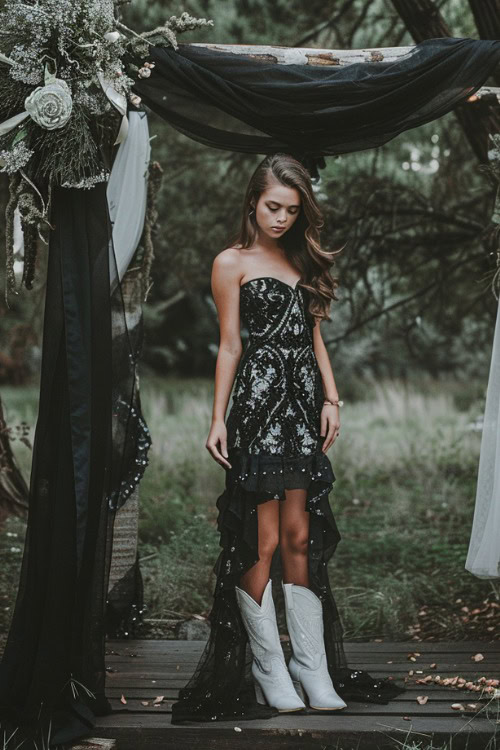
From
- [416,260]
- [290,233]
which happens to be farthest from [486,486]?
[416,260]

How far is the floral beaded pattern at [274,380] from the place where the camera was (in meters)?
3.71

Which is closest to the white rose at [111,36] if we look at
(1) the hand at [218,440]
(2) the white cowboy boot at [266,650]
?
(1) the hand at [218,440]

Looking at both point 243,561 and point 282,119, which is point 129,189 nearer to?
point 282,119

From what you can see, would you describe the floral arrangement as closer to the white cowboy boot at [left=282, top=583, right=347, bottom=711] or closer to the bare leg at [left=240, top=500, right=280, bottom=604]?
the bare leg at [left=240, top=500, right=280, bottom=604]

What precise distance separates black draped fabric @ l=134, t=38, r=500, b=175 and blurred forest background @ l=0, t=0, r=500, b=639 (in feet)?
3.07

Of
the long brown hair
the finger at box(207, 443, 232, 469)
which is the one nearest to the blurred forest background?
the long brown hair

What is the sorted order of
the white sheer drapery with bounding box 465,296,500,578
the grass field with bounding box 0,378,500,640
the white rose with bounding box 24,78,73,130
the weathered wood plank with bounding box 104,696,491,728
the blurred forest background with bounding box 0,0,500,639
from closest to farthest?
1. the white rose with bounding box 24,78,73,130
2. the weathered wood plank with bounding box 104,696,491,728
3. the white sheer drapery with bounding box 465,296,500,578
4. the grass field with bounding box 0,378,500,640
5. the blurred forest background with bounding box 0,0,500,639

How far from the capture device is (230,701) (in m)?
3.63

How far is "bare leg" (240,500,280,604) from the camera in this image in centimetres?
371

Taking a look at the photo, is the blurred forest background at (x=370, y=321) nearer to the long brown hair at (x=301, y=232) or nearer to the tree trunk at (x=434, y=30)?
the tree trunk at (x=434, y=30)

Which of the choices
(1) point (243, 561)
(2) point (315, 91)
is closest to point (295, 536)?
(1) point (243, 561)

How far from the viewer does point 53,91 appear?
3.34 meters

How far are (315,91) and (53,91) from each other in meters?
1.10

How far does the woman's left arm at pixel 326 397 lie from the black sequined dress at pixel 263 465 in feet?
0.11
